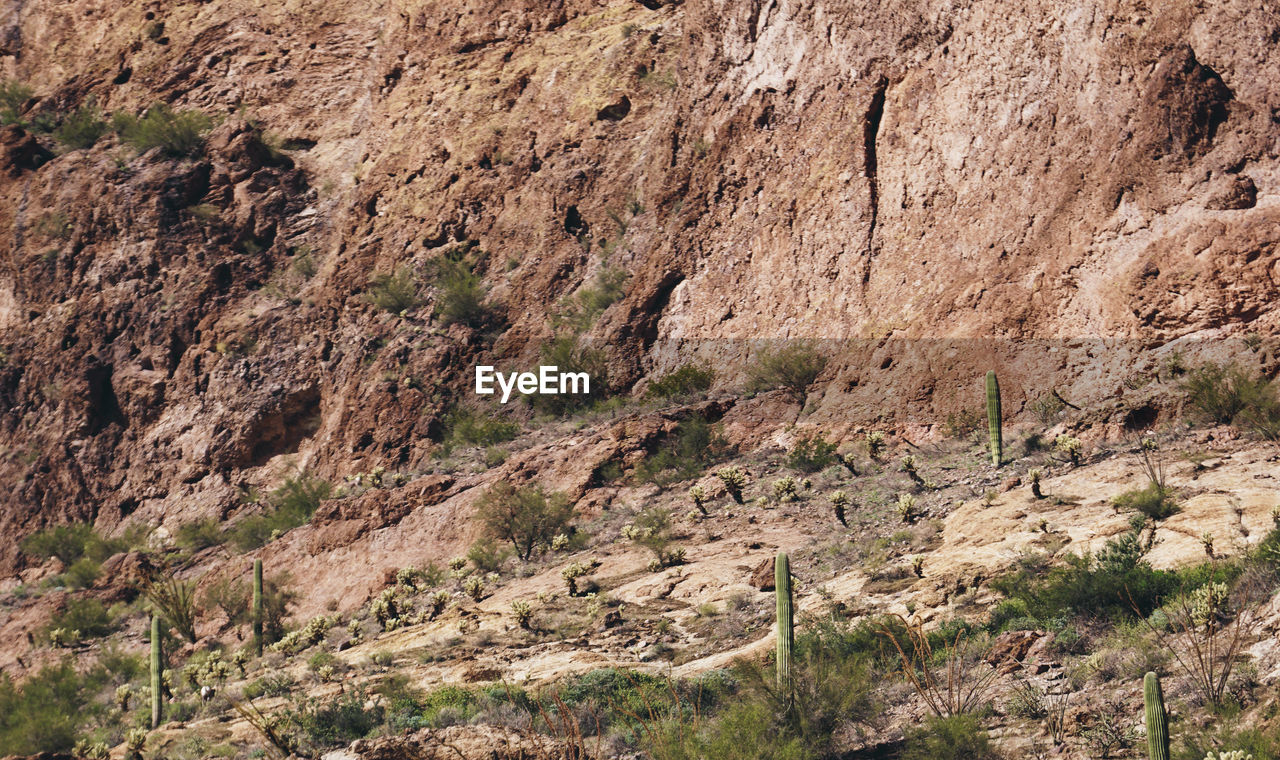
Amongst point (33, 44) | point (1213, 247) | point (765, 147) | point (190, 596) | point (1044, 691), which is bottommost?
point (190, 596)

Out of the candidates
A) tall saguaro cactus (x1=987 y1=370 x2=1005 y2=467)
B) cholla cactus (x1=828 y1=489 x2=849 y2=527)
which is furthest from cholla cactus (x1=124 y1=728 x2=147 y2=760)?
tall saguaro cactus (x1=987 y1=370 x2=1005 y2=467)

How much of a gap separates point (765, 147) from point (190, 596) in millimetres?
14684

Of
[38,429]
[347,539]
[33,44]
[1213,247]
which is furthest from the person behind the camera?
[33,44]

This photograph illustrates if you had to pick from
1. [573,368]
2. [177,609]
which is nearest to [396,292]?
[573,368]

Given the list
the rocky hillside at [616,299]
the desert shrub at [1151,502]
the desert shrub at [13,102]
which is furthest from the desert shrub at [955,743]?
the desert shrub at [13,102]

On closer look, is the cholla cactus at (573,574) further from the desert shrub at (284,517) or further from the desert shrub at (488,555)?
the desert shrub at (284,517)

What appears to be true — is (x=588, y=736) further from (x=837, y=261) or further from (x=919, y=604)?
(x=837, y=261)

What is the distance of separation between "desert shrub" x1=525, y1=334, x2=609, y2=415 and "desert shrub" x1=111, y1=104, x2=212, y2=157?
15.5m

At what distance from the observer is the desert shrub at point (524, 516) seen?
63.4 ft

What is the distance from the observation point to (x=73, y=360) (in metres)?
31.4

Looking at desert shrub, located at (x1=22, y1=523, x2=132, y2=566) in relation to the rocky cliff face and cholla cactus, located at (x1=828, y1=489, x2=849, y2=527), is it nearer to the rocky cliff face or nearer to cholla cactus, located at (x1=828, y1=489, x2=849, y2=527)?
the rocky cliff face

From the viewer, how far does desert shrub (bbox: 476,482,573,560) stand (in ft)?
63.4

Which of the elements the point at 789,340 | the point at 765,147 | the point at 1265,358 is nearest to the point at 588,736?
the point at 1265,358

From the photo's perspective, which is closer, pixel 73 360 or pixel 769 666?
pixel 769 666
